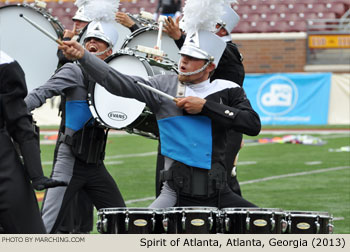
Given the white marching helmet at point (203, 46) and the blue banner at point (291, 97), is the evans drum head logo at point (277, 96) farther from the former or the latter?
the white marching helmet at point (203, 46)

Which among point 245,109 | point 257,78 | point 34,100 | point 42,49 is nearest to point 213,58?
point 245,109

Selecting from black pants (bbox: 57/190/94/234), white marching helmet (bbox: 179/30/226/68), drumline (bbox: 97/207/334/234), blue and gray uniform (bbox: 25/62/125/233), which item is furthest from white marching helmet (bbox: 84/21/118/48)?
drumline (bbox: 97/207/334/234)

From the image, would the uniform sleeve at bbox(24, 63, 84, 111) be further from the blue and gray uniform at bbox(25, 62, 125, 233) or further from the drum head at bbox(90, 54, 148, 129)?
the drum head at bbox(90, 54, 148, 129)

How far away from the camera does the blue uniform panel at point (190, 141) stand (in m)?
4.77

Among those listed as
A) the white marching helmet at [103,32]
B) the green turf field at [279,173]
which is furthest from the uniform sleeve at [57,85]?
the green turf field at [279,173]

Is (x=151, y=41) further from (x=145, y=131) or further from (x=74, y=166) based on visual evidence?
(x=74, y=166)

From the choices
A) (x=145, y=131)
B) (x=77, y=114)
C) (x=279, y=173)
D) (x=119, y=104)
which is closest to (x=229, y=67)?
(x=145, y=131)

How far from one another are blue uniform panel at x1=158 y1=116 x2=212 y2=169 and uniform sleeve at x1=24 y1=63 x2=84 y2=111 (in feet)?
4.34

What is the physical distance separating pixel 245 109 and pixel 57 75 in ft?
5.75

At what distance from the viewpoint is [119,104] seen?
569cm

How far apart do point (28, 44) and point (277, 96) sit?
1423 centimetres

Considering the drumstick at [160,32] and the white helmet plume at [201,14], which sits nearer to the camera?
the white helmet plume at [201,14]

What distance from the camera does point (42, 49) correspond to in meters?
7.19

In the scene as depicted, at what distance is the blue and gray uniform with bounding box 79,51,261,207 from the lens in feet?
15.5
